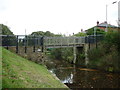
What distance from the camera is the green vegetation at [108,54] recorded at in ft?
51.1

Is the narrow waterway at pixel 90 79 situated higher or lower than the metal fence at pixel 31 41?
lower

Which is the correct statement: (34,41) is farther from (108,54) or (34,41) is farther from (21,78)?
(108,54)

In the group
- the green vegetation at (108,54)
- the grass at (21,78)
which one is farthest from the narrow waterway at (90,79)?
the grass at (21,78)

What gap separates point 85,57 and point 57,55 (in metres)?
12.2

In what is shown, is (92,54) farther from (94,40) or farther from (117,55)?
(117,55)

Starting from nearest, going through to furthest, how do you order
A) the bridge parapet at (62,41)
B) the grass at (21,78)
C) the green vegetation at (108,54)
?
the grass at (21,78), the green vegetation at (108,54), the bridge parapet at (62,41)

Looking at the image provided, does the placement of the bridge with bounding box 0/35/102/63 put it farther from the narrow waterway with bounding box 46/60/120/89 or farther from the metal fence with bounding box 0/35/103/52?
the narrow waterway with bounding box 46/60/120/89

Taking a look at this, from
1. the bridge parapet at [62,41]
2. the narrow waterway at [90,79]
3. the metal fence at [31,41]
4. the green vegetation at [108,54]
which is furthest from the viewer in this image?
the bridge parapet at [62,41]

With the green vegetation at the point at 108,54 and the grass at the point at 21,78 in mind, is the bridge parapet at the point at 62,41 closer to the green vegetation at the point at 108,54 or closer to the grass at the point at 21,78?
the green vegetation at the point at 108,54

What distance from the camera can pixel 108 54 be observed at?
1688cm

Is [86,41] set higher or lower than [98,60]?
higher

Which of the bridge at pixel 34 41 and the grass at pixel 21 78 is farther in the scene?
the bridge at pixel 34 41

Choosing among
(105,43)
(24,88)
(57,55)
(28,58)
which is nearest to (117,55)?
(105,43)

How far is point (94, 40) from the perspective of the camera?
20641 millimetres
